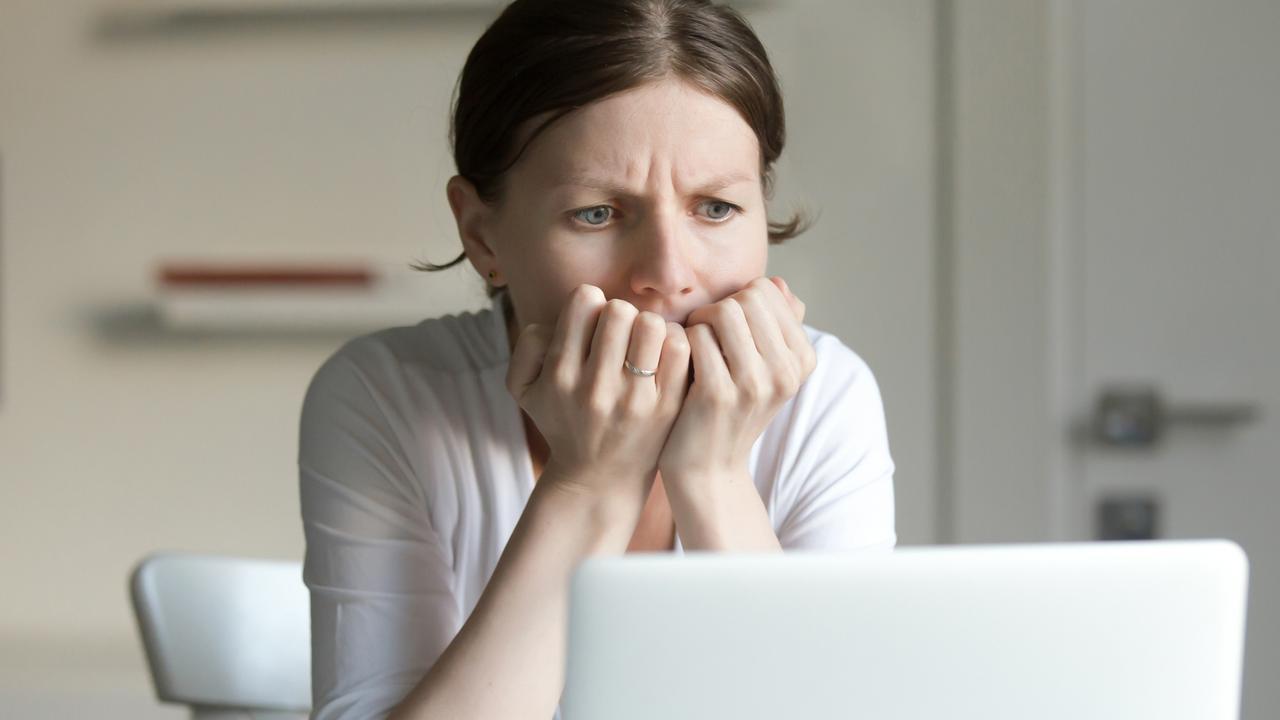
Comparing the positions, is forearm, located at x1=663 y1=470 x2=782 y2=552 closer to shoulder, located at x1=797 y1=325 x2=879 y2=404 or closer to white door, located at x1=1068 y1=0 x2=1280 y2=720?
shoulder, located at x1=797 y1=325 x2=879 y2=404

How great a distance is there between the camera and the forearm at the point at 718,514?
0.91 metres

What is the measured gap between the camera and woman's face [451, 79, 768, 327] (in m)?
0.92

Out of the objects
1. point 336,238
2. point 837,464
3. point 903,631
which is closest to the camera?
point 903,631

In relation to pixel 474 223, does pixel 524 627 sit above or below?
below

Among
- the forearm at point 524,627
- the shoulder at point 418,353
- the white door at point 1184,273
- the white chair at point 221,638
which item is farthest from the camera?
the white door at point 1184,273

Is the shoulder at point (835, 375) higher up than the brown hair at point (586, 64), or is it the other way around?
the brown hair at point (586, 64)

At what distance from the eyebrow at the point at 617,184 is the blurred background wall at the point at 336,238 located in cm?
128

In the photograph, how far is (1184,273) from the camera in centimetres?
220

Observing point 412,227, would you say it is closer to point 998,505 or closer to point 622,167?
point 998,505

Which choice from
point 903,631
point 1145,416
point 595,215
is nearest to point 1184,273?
point 1145,416

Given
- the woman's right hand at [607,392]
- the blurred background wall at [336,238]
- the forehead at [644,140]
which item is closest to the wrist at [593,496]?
the woman's right hand at [607,392]

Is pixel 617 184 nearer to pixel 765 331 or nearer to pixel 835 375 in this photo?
pixel 765 331

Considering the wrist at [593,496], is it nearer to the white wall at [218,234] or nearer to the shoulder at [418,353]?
the shoulder at [418,353]

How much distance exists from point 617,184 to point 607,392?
0.15m
